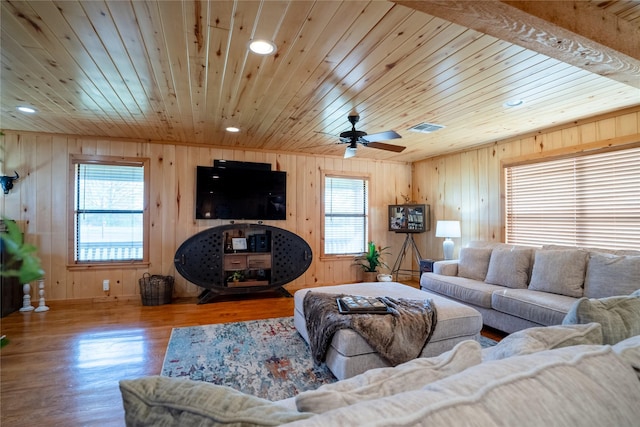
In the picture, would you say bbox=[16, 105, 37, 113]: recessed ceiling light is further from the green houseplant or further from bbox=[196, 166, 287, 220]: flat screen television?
the green houseplant

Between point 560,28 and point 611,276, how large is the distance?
229cm

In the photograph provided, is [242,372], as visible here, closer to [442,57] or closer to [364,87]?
[364,87]

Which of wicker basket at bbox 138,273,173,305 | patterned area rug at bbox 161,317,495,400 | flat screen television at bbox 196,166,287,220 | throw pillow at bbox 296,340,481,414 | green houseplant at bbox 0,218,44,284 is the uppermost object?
flat screen television at bbox 196,166,287,220

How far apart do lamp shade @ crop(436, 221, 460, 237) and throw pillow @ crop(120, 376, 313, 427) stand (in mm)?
4598

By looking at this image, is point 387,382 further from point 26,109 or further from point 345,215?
point 345,215

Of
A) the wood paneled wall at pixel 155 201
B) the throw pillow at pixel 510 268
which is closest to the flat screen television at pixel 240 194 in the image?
the wood paneled wall at pixel 155 201

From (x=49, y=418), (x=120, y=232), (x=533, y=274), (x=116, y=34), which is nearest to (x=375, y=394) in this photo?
(x=49, y=418)

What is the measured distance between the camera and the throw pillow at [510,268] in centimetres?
331

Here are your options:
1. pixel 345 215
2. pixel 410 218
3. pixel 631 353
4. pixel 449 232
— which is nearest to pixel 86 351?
pixel 631 353

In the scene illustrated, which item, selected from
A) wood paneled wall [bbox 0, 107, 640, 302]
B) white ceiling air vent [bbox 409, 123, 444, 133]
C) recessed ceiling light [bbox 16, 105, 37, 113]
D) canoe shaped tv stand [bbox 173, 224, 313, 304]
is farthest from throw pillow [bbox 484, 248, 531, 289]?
recessed ceiling light [bbox 16, 105, 37, 113]

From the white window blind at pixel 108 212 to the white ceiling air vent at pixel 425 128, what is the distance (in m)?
3.93

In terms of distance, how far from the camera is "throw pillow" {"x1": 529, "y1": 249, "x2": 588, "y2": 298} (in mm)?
2891

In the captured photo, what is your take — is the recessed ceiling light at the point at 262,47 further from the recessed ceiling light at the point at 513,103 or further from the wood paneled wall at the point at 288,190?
the wood paneled wall at the point at 288,190

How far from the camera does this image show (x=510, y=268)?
3400 mm
